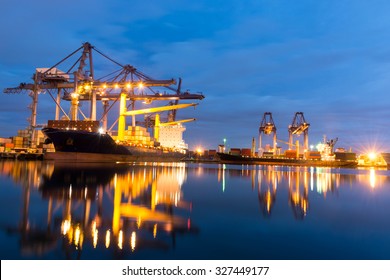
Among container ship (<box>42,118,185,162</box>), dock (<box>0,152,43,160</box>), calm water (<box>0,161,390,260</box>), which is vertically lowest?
calm water (<box>0,161,390,260</box>)

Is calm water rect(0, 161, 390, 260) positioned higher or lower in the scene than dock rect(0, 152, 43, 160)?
lower

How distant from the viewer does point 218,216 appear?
7.23 metres

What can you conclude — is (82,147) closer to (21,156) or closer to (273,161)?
(21,156)

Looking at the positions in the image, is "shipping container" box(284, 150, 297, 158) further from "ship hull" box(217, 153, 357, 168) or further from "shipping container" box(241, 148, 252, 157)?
"shipping container" box(241, 148, 252, 157)

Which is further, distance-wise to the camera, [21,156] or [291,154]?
[291,154]

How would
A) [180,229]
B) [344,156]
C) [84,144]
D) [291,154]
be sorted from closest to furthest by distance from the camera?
[180,229] → [84,144] → [291,154] → [344,156]

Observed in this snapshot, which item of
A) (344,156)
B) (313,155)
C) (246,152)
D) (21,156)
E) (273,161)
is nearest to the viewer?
(21,156)

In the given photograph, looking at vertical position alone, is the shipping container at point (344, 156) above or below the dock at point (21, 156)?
above

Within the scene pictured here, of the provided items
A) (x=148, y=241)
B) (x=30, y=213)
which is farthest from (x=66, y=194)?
(x=148, y=241)

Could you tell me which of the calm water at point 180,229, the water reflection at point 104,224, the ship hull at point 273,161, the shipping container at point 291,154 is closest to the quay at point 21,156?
the calm water at point 180,229

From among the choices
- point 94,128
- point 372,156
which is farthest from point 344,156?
point 94,128

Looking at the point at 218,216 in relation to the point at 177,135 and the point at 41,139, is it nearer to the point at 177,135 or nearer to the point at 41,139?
the point at 41,139

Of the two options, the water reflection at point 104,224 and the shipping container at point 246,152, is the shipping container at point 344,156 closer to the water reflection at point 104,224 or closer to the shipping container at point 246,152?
the shipping container at point 246,152

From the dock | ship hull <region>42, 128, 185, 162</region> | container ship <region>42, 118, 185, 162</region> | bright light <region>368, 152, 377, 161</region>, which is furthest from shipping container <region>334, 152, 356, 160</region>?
the dock
